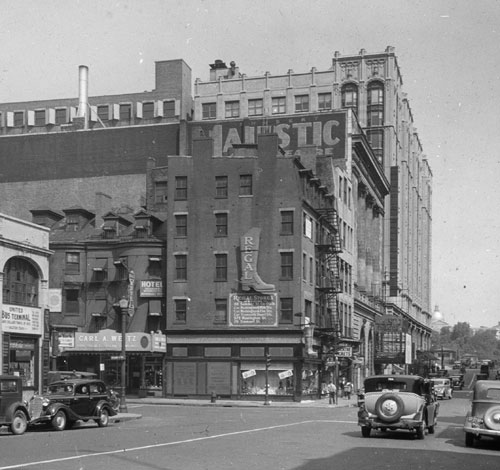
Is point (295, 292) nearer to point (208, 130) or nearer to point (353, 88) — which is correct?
point (208, 130)

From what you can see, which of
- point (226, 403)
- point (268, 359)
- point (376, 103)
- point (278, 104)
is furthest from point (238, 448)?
point (376, 103)

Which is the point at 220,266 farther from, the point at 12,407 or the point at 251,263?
the point at 12,407

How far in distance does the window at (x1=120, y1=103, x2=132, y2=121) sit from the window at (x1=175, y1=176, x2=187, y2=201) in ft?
124

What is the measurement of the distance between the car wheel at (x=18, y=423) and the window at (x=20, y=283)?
53.3 feet

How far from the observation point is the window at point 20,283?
45.4 metres

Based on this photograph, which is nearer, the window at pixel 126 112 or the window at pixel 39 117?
the window at pixel 126 112

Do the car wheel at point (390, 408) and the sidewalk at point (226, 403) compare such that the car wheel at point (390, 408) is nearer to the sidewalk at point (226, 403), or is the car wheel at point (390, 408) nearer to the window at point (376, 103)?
the sidewalk at point (226, 403)

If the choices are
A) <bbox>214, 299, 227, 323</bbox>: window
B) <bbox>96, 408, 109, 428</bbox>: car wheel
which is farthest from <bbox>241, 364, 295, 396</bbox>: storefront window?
<bbox>96, 408, 109, 428</bbox>: car wheel

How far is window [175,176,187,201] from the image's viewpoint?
2613 inches

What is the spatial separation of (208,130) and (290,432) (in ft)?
191

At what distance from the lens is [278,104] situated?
4301 inches

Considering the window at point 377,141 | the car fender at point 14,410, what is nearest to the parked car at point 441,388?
the car fender at point 14,410

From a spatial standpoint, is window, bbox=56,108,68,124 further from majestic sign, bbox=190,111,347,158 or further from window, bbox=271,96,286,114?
majestic sign, bbox=190,111,347,158

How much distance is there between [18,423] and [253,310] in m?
35.8
